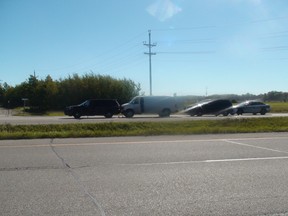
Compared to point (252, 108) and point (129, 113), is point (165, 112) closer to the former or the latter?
point (129, 113)

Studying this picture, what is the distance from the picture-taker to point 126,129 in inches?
776

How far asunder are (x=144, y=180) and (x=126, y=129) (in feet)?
39.1

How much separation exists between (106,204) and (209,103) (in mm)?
35369

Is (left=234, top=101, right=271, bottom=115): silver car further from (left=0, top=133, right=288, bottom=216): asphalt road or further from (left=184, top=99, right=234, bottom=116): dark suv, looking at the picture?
(left=0, top=133, right=288, bottom=216): asphalt road

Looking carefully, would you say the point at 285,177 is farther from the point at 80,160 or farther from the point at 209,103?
the point at 209,103

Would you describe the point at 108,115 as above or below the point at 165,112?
below

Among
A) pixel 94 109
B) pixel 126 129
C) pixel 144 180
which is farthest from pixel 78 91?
pixel 144 180

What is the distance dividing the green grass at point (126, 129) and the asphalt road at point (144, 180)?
13.5 feet

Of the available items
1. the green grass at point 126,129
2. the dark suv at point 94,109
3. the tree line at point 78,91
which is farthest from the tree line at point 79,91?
the green grass at point 126,129

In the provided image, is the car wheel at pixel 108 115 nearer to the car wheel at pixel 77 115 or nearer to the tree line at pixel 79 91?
the car wheel at pixel 77 115

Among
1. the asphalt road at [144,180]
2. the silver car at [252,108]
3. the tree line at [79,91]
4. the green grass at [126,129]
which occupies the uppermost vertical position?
the tree line at [79,91]

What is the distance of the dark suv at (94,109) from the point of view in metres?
37.3

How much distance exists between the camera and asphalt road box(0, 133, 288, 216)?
6000 mm

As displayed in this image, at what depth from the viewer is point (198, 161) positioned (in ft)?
33.0
